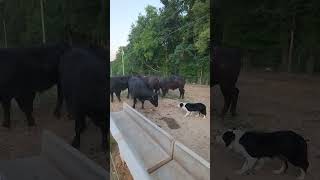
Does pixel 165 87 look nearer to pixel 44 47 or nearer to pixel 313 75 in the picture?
pixel 313 75

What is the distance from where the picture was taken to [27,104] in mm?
3326

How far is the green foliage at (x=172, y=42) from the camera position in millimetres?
1884

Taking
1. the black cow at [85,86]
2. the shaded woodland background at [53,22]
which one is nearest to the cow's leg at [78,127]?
the black cow at [85,86]

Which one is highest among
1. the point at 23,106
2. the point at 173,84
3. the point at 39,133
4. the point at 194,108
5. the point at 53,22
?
the point at 53,22

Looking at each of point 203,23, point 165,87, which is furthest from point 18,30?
point 203,23

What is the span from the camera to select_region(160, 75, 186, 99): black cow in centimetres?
201

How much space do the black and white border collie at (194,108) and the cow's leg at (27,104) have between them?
65.1 inches

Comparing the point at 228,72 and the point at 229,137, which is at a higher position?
the point at 228,72

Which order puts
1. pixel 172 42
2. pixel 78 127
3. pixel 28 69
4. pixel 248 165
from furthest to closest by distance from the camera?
1. pixel 28 69
2. pixel 78 127
3. pixel 172 42
4. pixel 248 165

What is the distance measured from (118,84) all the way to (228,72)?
865 millimetres

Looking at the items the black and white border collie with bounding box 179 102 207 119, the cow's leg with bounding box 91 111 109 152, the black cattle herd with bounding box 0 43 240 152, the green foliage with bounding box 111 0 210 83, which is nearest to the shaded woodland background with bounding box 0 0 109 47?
the black cattle herd with bounding box 0 43 240 152

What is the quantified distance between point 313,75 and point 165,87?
75cm

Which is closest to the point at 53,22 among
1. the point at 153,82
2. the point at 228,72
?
the point at 153,82

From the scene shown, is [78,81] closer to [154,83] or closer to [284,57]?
[154,83]
